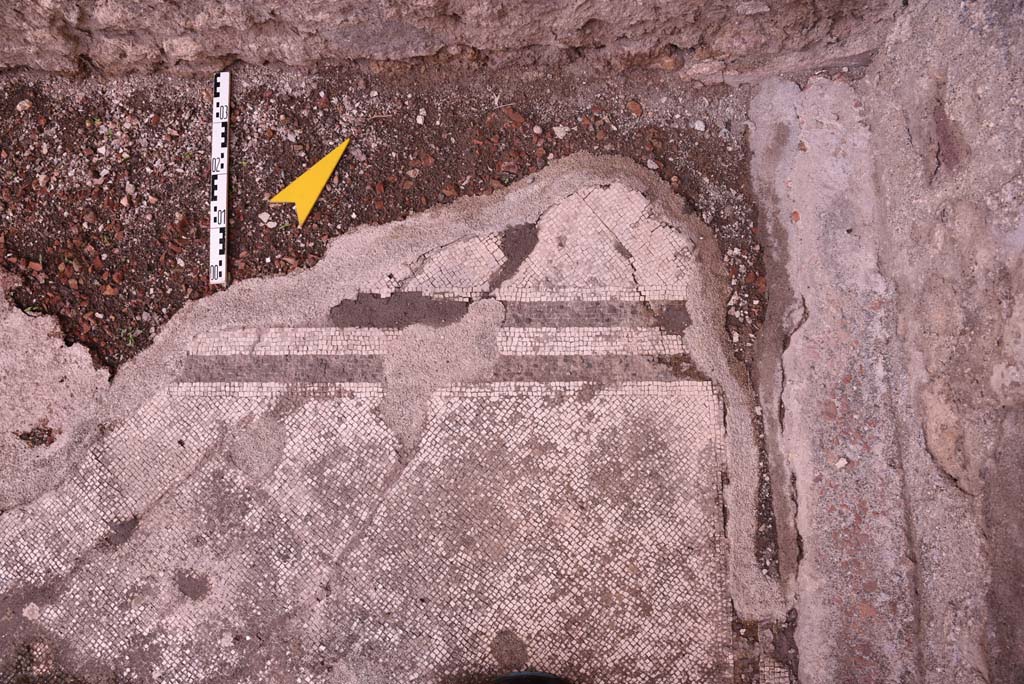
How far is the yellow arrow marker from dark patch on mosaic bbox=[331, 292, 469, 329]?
596 mm

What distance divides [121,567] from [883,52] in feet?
16.1

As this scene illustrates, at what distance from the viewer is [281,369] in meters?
3.52

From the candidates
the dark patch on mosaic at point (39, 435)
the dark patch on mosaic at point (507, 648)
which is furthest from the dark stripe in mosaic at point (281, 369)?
the dark patch on mosaic at point (507, 648)

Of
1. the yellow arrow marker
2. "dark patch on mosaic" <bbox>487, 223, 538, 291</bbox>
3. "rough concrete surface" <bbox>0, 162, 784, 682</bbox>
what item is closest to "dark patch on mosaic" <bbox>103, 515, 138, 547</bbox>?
"rough concrete surface" <bbox>0, 162, 784, 682</bbox>

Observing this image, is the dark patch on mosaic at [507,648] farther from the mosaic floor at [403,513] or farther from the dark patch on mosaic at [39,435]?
the dark patch on mosaic at [39,435]

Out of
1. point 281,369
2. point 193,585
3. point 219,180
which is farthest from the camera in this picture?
point 219,180

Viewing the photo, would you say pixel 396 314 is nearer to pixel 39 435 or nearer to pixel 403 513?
pixel 403 513

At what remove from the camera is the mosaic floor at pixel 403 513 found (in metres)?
3.40

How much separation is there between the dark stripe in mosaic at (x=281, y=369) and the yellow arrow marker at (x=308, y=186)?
2.61 feet

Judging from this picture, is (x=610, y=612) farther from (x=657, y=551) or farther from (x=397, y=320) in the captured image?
(x=397, y=320)

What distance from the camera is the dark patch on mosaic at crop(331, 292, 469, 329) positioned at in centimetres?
354

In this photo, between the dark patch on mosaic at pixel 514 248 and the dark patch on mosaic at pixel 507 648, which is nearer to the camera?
the dark patch on mosaic at pixel 507 648

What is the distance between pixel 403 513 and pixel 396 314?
1.08m

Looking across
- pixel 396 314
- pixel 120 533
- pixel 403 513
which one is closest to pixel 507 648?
pixel 403 513
